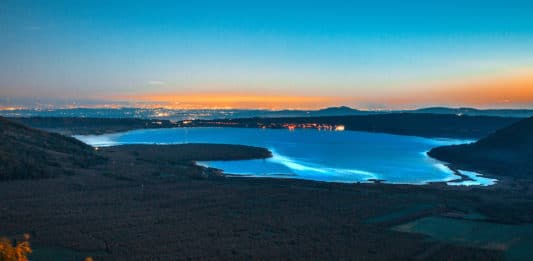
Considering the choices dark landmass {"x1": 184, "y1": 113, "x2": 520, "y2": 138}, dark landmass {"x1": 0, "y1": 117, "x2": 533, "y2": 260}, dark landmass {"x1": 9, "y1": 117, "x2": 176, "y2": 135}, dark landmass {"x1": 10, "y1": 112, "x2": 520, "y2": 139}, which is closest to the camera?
dark landmass {"x1": 0, "y1": 117, "x2": 533, "y2": 260}

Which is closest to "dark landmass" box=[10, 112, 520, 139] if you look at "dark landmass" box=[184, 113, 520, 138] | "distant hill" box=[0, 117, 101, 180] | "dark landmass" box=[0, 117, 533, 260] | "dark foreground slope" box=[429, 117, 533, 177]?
"dark landmass" box=[184, 113, 520, 138]

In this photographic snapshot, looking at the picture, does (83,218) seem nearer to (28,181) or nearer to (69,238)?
(69,238)

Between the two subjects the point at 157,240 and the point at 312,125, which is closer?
the point at 157,240

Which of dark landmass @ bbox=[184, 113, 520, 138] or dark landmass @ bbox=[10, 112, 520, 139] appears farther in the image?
dark landmass @ bbox=[10, 112, 520, 139]

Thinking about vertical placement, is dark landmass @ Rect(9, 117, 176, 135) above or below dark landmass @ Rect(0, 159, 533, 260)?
above

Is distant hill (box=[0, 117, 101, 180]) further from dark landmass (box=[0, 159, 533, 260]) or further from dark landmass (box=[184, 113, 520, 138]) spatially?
dark landmass (box=[184, 113, 520, 138])

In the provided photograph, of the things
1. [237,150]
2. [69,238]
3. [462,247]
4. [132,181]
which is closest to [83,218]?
[69,238]
